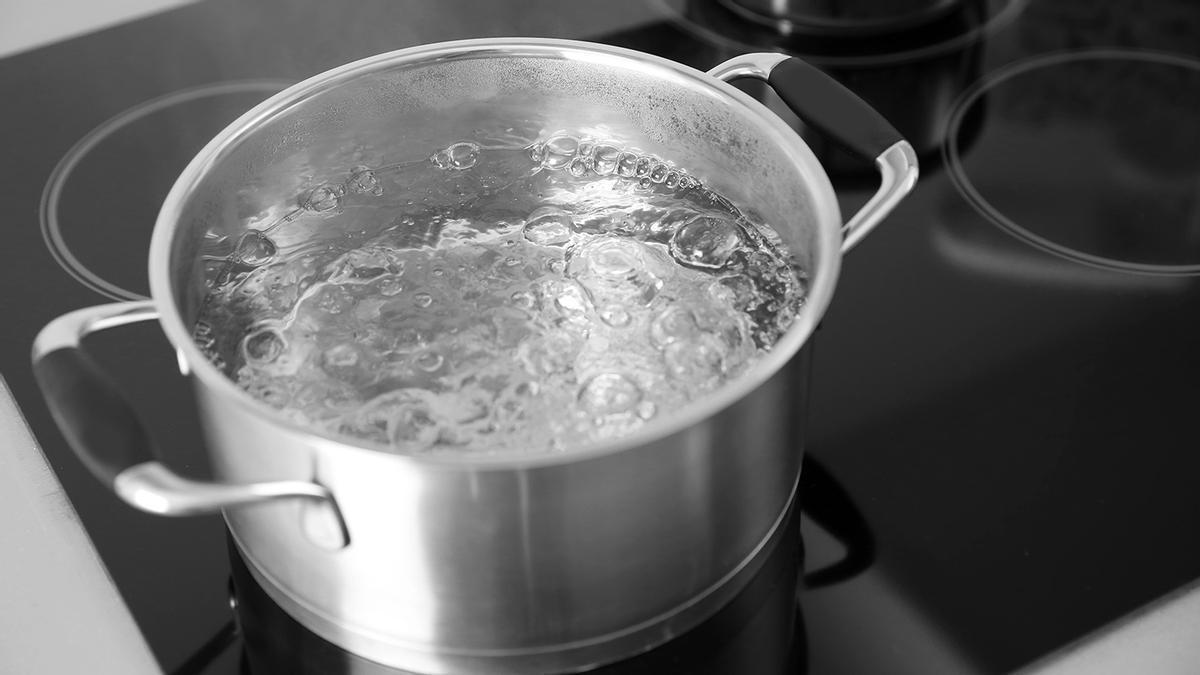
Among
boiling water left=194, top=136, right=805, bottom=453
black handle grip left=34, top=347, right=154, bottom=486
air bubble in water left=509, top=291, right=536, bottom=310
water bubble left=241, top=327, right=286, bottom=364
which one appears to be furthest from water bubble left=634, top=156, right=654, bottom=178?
black handle grip left=34, top=347, right=154, bottom=486

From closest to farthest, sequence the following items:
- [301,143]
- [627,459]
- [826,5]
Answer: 1. [627,459]
2. [301,143]
3. [826,5]

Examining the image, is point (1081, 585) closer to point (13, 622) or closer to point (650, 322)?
point (650, 322)

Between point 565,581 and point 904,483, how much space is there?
0.23m

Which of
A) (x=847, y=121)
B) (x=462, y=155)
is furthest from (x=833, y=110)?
(x=462, y=155)

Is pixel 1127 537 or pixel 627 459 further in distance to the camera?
pixel 1127 537

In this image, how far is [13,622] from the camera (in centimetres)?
64

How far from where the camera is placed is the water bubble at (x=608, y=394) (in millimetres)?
606

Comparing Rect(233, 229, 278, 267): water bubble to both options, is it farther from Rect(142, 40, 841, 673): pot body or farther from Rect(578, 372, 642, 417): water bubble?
Rect(578, 372, 642, 417): water bubble

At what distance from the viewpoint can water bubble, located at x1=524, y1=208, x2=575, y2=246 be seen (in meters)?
0.75

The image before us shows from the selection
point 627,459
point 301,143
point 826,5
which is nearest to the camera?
point 627,459

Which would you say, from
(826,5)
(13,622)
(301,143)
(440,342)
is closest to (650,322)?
(440,342)

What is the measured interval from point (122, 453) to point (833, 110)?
0.41 metres

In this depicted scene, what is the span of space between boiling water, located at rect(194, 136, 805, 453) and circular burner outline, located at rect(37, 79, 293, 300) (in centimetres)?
17

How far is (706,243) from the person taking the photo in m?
0.73
